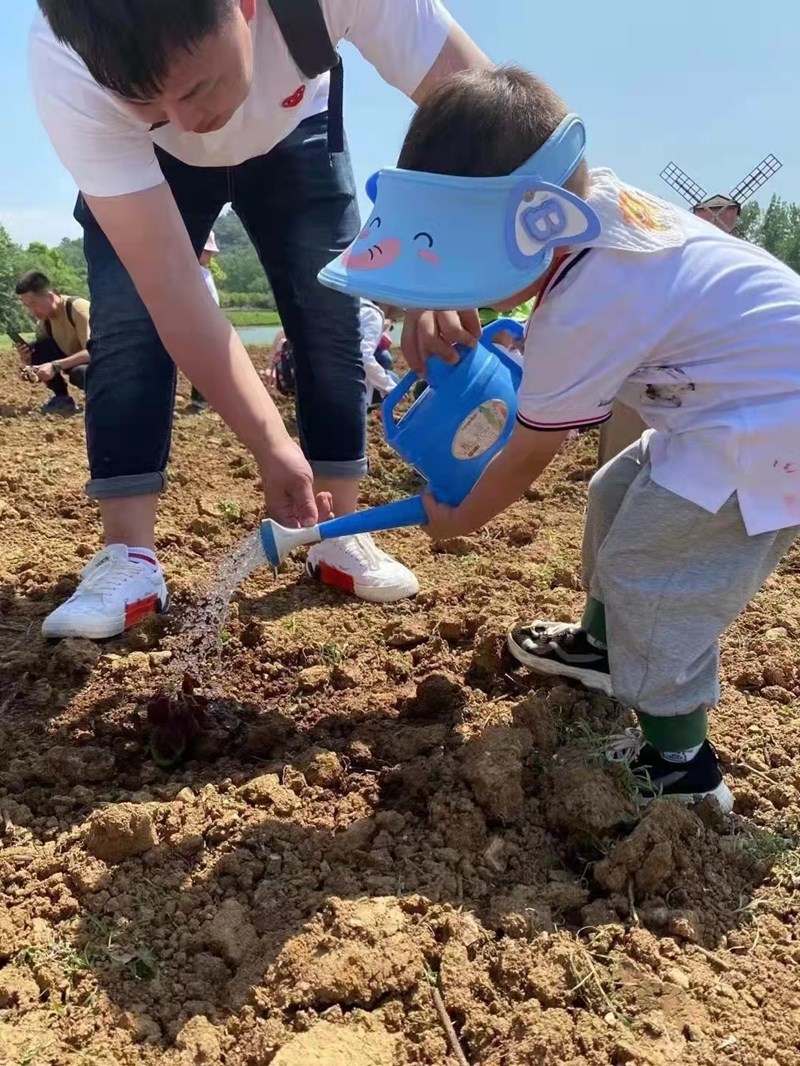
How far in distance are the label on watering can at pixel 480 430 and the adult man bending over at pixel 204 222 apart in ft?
0.50

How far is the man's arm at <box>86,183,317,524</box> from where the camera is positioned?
1.93 m

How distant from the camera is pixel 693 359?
5.42ft

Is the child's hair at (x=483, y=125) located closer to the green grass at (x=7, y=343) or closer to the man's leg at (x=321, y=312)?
the man's leg at (x=321, y=312)

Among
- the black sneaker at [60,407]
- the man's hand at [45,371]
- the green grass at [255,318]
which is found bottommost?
the green grass at [255,318]

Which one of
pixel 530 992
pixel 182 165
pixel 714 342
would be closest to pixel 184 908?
pixel 530 992

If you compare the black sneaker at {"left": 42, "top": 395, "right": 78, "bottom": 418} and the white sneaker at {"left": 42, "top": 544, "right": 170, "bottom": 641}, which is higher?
the white sneaker at {"left": 42, "top": 544, "right": 170, "bottom": 641}

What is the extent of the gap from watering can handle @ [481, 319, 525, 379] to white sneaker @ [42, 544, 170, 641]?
1103mm

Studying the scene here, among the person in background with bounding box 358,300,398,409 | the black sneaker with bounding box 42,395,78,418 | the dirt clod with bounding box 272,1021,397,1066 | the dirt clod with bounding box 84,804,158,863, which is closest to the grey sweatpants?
the dirt clod with bounding box 272,1021,397,1066

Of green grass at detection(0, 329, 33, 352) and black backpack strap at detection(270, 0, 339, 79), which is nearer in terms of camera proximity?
black backpack strap at detection(270, 0, 339, 79)

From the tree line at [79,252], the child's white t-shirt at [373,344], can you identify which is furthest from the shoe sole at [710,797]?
the tree line at [79,252]

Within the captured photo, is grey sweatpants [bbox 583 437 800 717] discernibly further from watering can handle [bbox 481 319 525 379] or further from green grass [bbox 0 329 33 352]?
green grass [bbox 0 329 33 352]

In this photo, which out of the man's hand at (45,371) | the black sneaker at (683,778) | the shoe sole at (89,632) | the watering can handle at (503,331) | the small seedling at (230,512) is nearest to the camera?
the black sneaker at (683,778)

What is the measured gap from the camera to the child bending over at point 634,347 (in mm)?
1467

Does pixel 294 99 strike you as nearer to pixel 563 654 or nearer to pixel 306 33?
pixel 306 33
